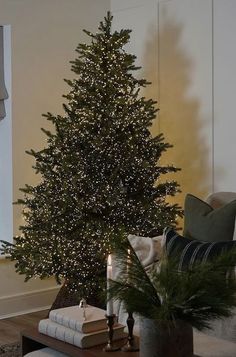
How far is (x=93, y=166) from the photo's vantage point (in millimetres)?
3801

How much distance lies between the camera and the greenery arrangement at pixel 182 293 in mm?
1828

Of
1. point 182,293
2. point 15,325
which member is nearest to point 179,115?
point 15,325

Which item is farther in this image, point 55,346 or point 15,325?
point 15,325

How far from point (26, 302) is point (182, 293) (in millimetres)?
3094

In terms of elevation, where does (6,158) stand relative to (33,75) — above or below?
below

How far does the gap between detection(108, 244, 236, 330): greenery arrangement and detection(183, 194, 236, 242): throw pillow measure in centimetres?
123

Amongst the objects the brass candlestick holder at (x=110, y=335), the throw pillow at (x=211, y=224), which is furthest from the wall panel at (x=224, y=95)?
the brass candlestick holder at (x=110, y=335)

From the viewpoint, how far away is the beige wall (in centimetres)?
460

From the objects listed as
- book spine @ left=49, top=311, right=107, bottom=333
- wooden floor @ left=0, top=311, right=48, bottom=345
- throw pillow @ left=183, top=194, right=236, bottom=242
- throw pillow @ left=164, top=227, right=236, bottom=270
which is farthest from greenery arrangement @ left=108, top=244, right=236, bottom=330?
wooden floor @ left=0, top=311, right=48, bottom=345

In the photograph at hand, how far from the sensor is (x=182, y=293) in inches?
71.9

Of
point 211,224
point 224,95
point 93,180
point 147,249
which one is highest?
point 224,95

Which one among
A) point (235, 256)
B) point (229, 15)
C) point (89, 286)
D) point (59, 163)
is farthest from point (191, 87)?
point (235, 256)

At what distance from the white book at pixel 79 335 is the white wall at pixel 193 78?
7.02ft

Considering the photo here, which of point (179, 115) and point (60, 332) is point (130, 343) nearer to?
point (60, 332)
